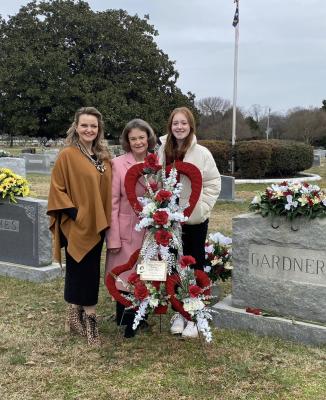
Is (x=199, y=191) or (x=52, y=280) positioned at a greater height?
(x=199, y=191)

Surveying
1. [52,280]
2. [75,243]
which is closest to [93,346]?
[75,243]

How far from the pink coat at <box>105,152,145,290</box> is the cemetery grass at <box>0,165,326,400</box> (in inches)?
23.7

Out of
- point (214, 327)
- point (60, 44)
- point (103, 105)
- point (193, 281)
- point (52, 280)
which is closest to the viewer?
point (193, 281)

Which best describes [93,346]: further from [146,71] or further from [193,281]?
[146,71]

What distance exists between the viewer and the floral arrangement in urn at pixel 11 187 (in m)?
6.07

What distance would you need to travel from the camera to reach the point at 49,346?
4.16 m

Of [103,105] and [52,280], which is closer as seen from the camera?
[52,280]

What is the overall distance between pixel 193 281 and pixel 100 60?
2930 cm

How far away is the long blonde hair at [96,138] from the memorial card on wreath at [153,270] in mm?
971

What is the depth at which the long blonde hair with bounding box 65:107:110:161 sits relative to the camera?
4.05m

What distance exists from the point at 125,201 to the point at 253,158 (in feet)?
38.8

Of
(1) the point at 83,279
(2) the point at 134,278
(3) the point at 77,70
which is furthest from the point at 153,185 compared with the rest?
(3) the point at 77,70

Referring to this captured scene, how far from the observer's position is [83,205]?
13.0 feet

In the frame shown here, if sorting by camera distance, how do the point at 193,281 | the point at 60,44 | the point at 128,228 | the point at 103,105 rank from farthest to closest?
the point at 60,44, the point at 103,105, the point at 128,228, the point at 193,281
